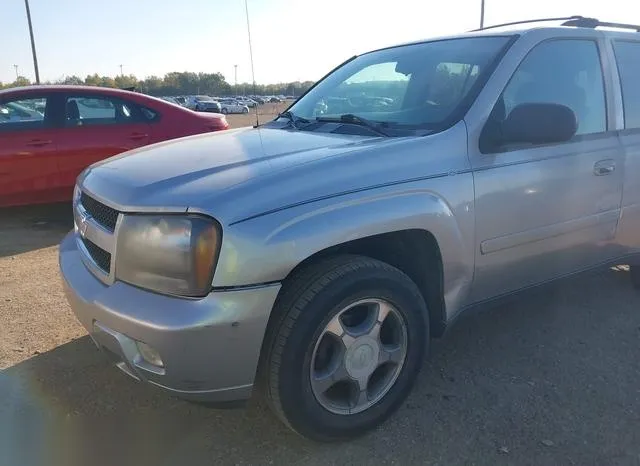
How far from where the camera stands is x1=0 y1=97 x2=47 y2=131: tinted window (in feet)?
19.9

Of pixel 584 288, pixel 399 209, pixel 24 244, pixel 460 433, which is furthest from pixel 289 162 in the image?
pixel 24 244

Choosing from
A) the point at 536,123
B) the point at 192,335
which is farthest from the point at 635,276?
the point at 192,335

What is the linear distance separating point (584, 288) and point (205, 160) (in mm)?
3073

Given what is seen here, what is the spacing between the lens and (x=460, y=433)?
101 inches

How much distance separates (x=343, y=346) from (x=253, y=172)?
809 mm

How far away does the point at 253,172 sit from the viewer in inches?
91.0

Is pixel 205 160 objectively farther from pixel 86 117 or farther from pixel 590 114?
pixel 86 117

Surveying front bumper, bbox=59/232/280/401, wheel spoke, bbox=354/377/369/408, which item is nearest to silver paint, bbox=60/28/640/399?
front bumper, bbox=59/232/280/401

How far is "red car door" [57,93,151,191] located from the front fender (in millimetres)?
4758

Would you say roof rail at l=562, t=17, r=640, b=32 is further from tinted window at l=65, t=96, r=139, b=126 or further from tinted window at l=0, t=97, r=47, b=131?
tinted window at l=0, t=97, r=47, b=131

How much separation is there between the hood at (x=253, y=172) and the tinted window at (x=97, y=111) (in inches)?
152

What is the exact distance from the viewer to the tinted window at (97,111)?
6.32 m

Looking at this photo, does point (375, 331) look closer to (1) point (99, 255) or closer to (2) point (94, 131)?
(1) point (99, 255)

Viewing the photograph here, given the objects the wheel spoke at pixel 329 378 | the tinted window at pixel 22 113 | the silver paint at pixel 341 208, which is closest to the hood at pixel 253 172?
the silver paint at pixel 341 208
